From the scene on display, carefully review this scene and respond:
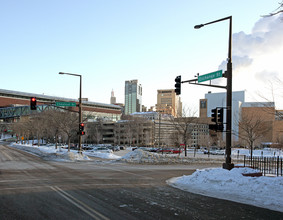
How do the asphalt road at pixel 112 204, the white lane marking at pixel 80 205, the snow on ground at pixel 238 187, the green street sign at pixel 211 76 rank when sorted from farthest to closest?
the green street sign at pixel 211 76, the snow on ground at pixel 238 187, the asphalt road at pixel 112 204, the white lane marking at pixel 80 205

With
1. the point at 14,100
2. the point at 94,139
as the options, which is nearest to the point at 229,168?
the point at 94,139

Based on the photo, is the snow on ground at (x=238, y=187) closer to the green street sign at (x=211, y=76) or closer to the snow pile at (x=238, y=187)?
the snow pile at (x=238, y=187)

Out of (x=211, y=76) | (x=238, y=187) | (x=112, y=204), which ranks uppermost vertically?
(x=211, y=76)

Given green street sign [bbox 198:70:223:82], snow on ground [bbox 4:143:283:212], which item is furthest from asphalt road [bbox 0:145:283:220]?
green street sign [bbox 198:70:223:82]

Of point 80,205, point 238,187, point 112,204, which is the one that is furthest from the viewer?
point 238,187

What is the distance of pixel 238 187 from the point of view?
11555 millimetres

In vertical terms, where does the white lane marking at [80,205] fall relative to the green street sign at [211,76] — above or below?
below

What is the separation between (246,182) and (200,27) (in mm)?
9289

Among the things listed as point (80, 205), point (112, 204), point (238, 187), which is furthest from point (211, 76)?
point (80, 205)

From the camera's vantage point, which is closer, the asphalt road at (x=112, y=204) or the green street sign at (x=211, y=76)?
the asphalt road at (x=112, y=204)

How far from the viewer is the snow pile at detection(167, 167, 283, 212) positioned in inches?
380

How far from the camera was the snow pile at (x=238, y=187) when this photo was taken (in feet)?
31.7

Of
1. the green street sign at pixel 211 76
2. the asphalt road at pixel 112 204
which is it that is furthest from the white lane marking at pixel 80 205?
the green street sign at pixel 211 76

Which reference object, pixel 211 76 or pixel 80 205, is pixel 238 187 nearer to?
pixel 211 76
